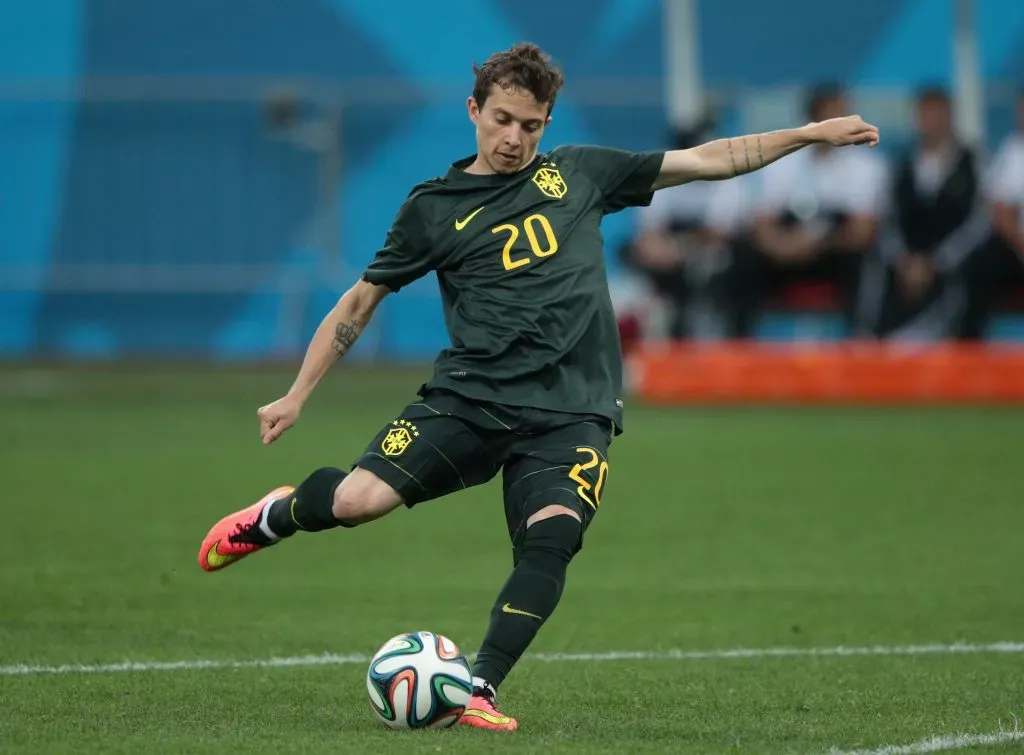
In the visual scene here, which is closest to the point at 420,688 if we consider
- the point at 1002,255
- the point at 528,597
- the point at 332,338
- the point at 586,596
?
the point at 528,597

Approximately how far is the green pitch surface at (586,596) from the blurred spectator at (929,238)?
277cm

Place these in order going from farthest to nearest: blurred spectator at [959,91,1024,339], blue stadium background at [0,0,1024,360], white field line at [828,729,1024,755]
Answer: blue stadium background at [0,0,1024,360], blurred spectator at [959,91,1024,339], white field line at [828,729,1024,755]

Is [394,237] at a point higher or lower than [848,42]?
lower

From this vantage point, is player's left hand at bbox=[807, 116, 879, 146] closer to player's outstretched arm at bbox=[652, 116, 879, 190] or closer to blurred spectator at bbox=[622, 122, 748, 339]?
player's outstretched arm at bbox=[652, 116, 879, 190]

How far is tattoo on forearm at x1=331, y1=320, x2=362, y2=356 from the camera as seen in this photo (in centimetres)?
609

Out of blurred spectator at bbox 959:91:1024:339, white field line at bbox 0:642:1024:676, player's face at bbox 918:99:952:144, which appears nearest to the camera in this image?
white field line at bbox 0:642:1024:676

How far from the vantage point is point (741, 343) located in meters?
17.7

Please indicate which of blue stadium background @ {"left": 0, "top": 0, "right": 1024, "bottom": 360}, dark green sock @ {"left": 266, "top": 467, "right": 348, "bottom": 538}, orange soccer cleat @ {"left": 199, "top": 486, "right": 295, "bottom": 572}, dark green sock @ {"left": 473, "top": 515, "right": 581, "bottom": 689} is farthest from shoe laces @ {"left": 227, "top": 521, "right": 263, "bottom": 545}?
blue stadium background @ {"left": 0, "top": 0, "right": 1024, "bottom": 360}

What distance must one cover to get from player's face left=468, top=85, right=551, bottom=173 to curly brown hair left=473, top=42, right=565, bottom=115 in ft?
0.06

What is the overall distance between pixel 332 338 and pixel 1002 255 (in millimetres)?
12379

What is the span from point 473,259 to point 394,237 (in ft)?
0.89

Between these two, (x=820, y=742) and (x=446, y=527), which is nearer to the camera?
(x=820, y=742)

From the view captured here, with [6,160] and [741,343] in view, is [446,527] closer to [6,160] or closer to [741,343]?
[741,343]

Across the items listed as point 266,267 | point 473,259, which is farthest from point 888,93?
point 473,259
